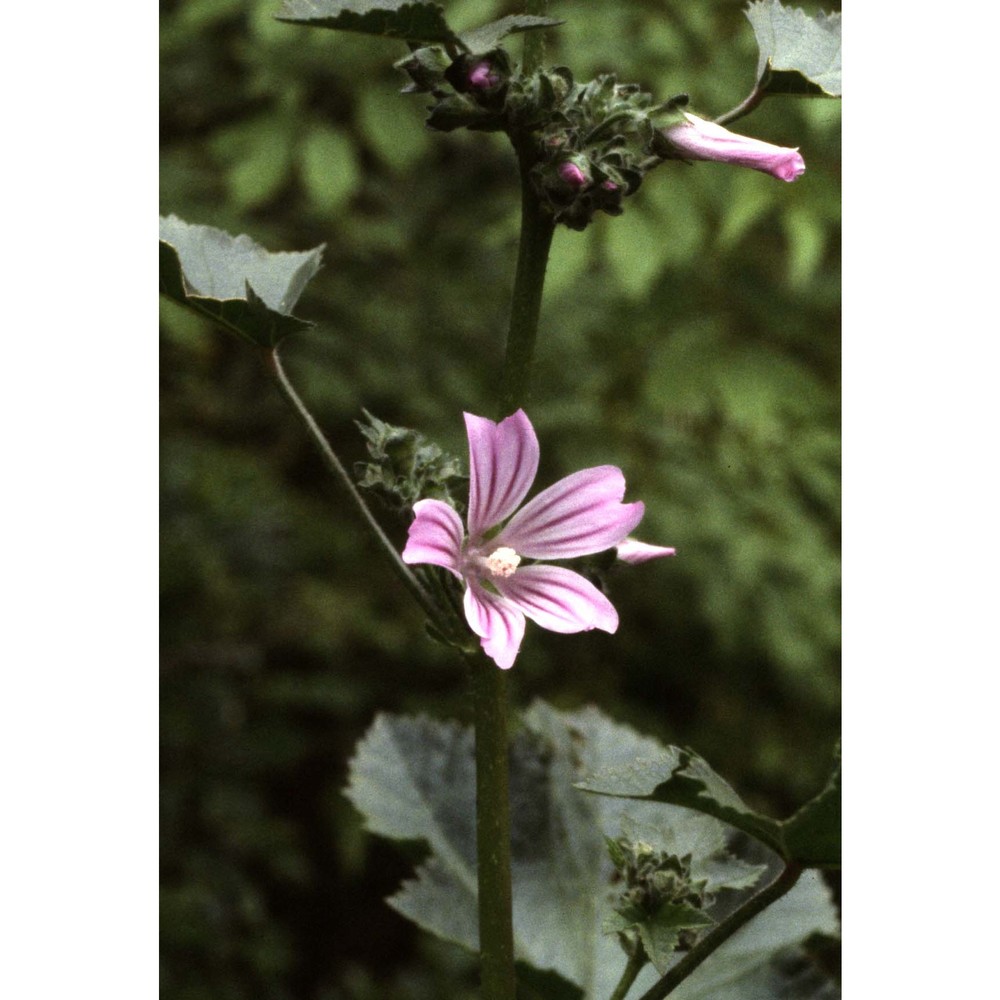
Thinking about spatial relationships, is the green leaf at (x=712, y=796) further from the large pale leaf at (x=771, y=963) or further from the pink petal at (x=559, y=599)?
the large pale leaf at (x=771, y=963)

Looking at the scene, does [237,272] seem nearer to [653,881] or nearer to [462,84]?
[462,84]

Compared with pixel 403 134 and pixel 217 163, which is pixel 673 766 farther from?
pixel 217 163

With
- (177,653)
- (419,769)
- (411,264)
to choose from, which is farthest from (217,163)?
(419,769)

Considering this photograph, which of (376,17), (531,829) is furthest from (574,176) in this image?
(531,829)

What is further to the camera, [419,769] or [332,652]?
[332,652]

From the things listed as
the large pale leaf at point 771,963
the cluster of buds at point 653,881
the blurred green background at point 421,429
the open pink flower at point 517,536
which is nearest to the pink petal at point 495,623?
the open pink flower at point 517,536
